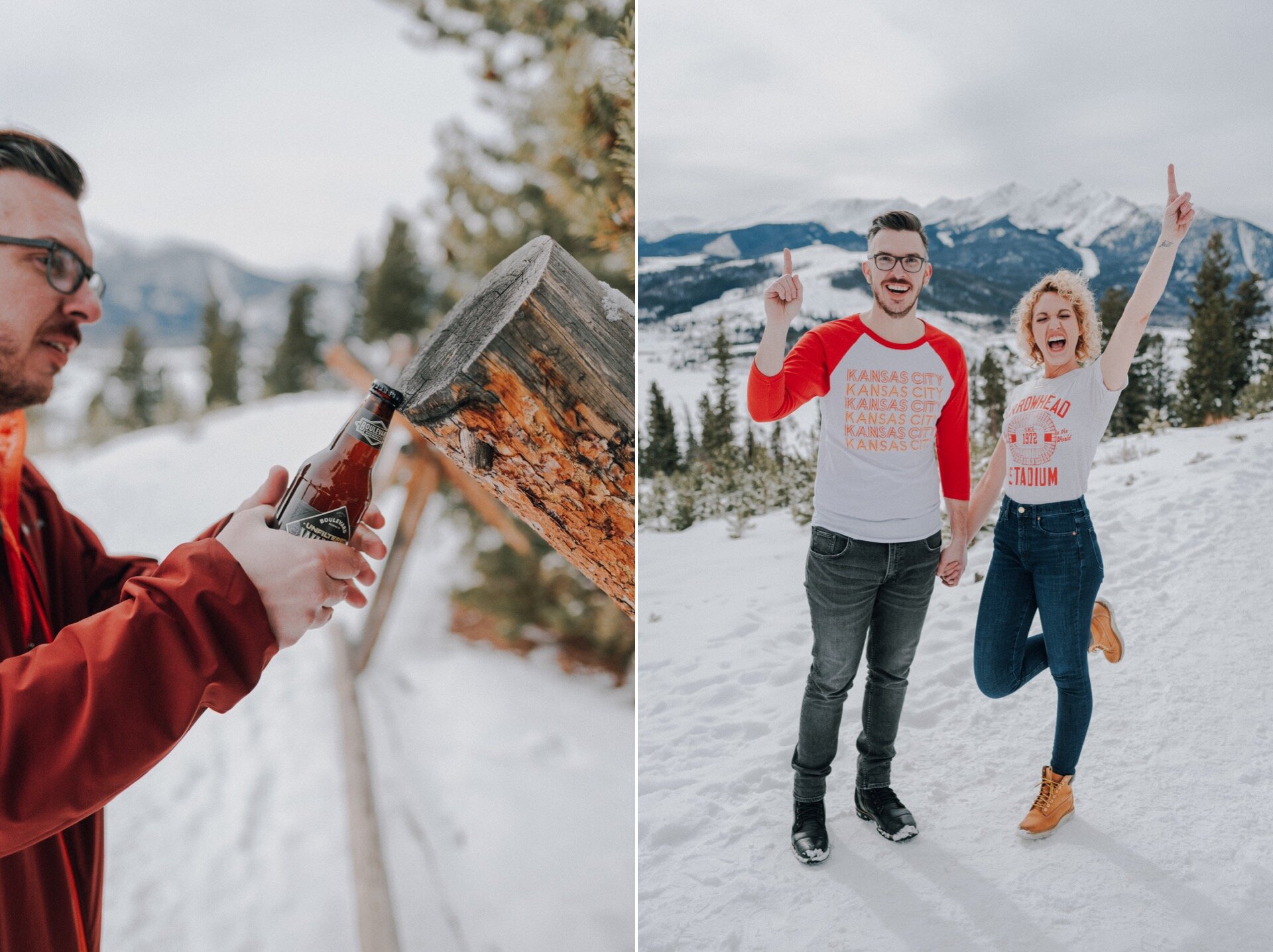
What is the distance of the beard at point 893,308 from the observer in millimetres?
1742

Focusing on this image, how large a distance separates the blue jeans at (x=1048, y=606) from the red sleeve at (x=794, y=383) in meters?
0.46

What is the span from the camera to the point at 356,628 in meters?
4.85

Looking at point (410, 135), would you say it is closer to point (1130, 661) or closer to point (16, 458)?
point (16, 458)

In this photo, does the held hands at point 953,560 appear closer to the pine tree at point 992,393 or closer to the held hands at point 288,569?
the pine tree at point 992,393

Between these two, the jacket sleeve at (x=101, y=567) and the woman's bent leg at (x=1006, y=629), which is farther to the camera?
the woman's bent leg at (x=1006, y=629)

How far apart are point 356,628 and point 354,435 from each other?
13.6ft

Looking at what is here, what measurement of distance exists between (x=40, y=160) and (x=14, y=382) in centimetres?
37

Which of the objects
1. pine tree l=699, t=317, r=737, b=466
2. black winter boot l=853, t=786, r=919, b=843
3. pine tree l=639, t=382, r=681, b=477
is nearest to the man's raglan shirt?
pine tree l=699, t=317, r=737, b=466

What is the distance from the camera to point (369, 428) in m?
1.04

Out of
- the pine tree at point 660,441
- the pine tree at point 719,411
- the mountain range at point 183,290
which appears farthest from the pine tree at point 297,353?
the pine tree at point 719,411

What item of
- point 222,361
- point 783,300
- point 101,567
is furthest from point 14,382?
point 222,361

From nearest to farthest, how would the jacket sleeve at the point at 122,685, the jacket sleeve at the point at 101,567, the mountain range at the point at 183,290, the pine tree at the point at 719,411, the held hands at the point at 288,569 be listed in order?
the jacket sleeve at the point at 122,685 < the held hands at the point at 288,569 < the jacket sleeve at the point at 101,567 < the pine tree at the point at 719,411 < the mountain range at the point at 183,290

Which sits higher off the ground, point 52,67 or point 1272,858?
point 52,67

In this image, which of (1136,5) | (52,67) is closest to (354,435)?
(1136,5)
